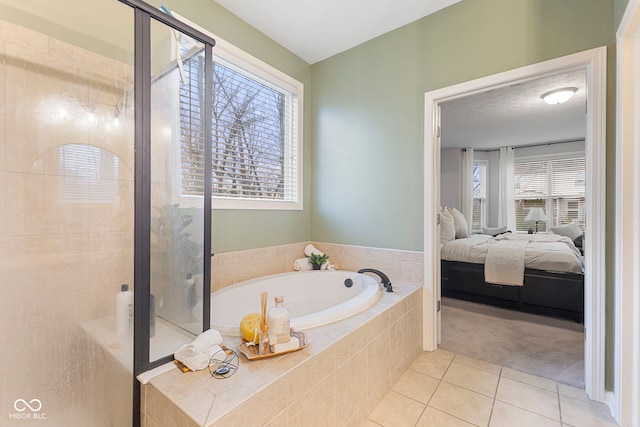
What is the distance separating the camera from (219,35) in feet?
6.57

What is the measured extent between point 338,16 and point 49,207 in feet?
7.27

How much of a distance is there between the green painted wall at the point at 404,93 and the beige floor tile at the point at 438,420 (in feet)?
3.07

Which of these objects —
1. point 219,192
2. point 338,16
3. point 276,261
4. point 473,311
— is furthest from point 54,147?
point 473,311

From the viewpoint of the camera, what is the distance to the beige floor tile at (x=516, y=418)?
1.40m

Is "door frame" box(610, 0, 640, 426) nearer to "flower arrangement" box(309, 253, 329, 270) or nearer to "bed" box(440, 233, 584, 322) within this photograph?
"bed" box(440, 233, 584, 322)

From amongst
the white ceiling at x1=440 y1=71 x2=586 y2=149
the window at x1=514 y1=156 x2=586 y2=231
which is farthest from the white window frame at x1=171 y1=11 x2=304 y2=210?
the window at x1=514 y1=156 x2=586 y2=231

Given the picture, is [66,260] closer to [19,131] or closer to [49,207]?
[49,207]

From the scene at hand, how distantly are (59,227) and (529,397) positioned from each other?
2545 millimetres

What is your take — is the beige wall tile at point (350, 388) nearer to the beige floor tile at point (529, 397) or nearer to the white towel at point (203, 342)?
the white towel at point (203, 342)

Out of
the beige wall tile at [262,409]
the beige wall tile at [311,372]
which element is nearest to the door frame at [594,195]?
the beige wall tile at [311,372]

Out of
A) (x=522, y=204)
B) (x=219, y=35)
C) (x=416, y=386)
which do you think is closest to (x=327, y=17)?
(x=219, y=35)

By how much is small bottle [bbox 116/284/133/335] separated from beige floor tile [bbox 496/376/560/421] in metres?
1.98

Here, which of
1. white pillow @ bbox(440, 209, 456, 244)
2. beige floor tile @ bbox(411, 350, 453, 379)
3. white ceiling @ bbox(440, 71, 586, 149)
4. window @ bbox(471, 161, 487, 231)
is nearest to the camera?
beige floor tile @ bbox(411, 350, 453, 379)

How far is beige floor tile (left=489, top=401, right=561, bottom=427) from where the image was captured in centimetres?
140
